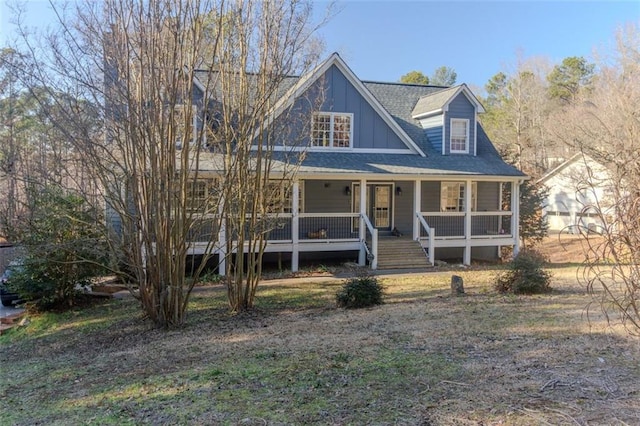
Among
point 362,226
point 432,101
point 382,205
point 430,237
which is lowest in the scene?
point 430,237

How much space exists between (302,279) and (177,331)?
629 centimetres

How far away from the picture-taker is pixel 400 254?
1587cm

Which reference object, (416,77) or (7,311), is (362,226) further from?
(416,77)

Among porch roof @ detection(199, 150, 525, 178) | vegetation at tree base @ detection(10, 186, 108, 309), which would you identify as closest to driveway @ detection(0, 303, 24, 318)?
vegetation at tree base @ detection(10, 186, 108, 309)

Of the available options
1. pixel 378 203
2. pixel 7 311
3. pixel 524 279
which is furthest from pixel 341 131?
pixel 7 311

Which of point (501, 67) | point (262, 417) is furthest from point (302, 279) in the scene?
point (501, 67)

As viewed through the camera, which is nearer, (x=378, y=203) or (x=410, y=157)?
(x=410, y=157)

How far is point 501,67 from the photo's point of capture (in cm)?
4191

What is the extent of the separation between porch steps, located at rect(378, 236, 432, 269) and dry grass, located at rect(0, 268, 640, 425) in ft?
19.5

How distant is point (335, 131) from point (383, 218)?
3878 mm

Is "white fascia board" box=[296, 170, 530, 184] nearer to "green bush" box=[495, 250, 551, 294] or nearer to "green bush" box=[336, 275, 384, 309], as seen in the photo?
"green bush" box=[336, 275, 384, 309]

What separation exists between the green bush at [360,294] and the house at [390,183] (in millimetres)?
5747

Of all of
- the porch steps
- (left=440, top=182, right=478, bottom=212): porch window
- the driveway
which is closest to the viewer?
the driveway

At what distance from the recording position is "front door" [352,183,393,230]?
59.4 feet
